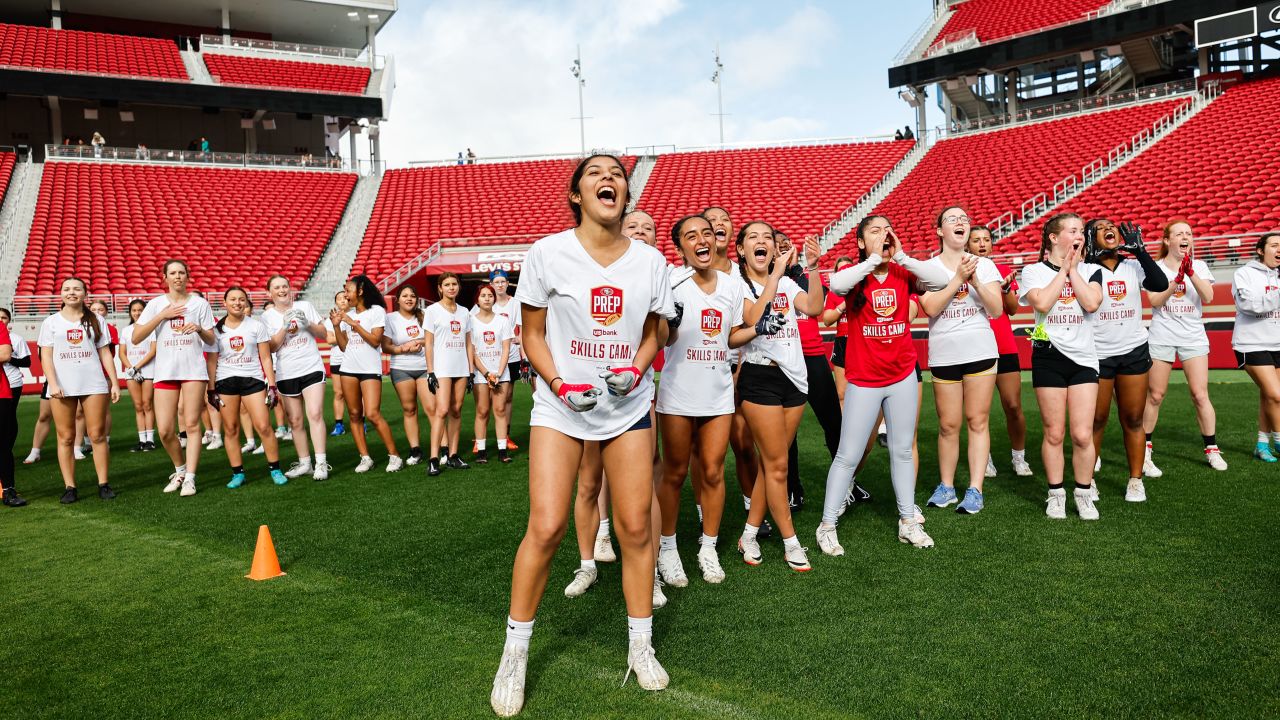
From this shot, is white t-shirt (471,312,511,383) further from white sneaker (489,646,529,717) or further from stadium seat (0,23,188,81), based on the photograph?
stadium seat (0,23,188,81)

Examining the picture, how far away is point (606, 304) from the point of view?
3285 mm

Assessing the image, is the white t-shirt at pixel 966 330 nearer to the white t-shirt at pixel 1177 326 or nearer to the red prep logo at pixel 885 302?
the red prep logo at pixel 885 302

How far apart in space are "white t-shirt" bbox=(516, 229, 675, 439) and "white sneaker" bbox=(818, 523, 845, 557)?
6.98 ft

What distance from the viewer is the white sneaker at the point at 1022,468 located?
23.0 feet

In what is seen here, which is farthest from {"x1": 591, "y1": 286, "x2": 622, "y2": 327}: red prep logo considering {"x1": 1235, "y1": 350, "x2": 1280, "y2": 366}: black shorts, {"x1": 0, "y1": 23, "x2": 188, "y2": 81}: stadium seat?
{"x1": 0, "y1": 23, "x2": 188, "y2": 81}: stadium seat

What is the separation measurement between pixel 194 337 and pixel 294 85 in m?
28.8

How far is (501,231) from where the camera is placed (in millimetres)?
28922

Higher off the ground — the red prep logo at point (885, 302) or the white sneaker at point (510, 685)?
the red prep logo at point (885, 302)

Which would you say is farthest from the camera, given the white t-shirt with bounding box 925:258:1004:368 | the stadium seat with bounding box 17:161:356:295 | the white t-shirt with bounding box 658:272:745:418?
the stadium seat with bounding box 17:161:356:295

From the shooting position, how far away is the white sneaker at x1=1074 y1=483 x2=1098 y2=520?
553cm

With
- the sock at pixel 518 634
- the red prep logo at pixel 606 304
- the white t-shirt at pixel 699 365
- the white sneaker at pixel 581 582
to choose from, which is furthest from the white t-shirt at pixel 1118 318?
the sock at pixel 518 634

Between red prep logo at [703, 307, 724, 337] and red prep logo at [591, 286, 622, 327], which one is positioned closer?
red prep logo at [591, 286, 622, 327]

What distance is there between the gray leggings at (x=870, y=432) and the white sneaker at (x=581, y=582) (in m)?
1.44

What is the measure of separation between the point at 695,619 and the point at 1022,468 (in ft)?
Result: 13.6
